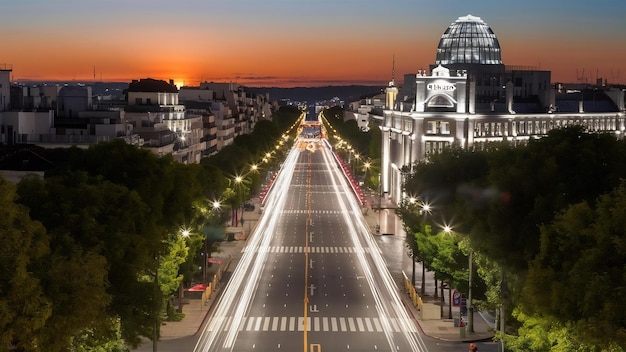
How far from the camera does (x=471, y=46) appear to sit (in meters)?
194

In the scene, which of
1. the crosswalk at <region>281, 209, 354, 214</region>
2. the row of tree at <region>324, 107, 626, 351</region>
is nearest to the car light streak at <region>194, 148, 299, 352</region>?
the crosswalk at <region>281, 209, 354, 214</region>

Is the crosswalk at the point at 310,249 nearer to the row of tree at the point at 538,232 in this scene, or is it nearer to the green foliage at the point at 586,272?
the row of tree at the point at 538,232

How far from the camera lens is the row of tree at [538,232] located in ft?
133

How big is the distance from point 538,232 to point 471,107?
324ft

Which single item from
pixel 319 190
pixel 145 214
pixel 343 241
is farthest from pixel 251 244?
pixel 319 190

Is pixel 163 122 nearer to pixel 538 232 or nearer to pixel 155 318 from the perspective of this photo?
pixel 155 318

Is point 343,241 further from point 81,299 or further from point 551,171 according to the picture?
point 81,299

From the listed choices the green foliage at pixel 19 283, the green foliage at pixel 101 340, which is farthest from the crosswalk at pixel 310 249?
the green foliage at pixel 19 283

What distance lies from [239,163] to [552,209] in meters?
103

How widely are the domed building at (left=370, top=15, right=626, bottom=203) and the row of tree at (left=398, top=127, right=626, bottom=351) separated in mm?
48958

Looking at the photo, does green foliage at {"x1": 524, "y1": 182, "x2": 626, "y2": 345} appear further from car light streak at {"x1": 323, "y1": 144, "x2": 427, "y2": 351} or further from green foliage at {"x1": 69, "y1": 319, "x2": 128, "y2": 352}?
car light streak at {"x1": 323, "y1": 144, "x2": 427, "y2": 351}

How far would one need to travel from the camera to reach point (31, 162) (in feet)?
280

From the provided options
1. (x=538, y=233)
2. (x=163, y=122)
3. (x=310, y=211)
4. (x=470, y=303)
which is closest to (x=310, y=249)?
(x=310, y=211)

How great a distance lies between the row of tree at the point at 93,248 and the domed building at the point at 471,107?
63559 mm
